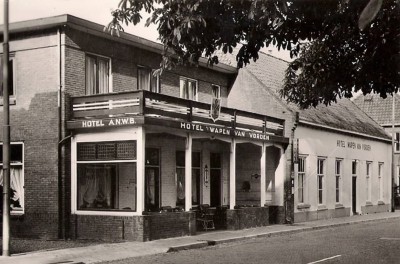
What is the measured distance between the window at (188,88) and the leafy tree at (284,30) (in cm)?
1158

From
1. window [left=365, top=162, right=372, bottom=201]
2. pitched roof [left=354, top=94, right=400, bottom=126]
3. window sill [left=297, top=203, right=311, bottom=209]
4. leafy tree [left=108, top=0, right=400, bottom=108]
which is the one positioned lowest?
window sill [left=297, top=203, right=311, bottom=209]

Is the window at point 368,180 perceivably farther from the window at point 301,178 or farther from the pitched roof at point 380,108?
the pitched roof at point 380,108

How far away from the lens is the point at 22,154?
17766mm

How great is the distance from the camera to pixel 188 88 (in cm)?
2225

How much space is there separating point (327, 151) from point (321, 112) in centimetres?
213

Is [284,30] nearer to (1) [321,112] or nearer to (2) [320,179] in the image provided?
(2) [320,179]

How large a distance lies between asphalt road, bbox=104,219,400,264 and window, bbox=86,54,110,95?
6457 mm

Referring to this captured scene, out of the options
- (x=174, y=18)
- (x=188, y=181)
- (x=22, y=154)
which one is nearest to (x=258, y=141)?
(x=188, y=181)

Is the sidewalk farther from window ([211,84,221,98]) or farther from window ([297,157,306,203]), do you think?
window ([211,84,221,98])

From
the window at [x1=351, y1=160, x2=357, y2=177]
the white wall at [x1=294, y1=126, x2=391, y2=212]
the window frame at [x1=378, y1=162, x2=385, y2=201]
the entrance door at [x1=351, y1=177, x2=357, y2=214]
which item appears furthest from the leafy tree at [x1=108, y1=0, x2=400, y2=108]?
the window frame at [x1=378, y1=162, x2=385, y2=201]

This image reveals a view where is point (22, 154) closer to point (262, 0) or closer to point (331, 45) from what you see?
point (331, 45)

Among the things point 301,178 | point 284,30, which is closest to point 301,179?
point 301,178

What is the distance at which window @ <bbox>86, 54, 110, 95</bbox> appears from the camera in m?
17.9

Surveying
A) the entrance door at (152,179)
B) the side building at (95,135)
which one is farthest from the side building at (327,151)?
the entrance door at (152,179)
